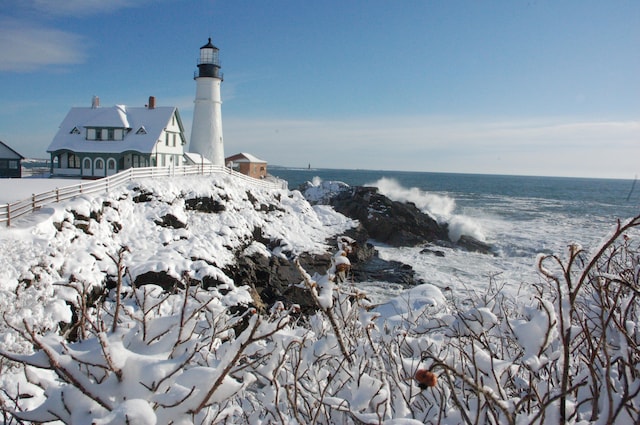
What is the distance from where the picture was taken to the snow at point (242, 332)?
1786 mm

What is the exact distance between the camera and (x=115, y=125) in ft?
97.2

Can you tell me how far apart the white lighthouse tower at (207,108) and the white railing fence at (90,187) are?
25.7 ft

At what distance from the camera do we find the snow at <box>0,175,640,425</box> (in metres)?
1.79

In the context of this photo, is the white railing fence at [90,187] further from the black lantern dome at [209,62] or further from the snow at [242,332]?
the black lantern dome at [209,62]

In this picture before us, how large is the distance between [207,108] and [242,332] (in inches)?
1448

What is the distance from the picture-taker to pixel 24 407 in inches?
136

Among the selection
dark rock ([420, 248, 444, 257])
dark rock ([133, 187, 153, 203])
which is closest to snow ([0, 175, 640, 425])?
dark rock ([133, 187, 153, 203])

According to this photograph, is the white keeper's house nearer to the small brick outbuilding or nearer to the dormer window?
the dormer window

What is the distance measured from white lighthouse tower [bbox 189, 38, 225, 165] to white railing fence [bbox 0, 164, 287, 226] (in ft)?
25.7

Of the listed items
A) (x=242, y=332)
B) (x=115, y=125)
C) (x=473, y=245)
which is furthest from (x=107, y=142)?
(x=242, y=332)

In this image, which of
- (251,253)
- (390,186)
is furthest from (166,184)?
(390,186)

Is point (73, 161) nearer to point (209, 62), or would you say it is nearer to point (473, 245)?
point (209, 62)

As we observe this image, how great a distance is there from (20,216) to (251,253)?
29.9 feet

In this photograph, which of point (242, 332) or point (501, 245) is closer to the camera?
point (242, 332)
